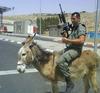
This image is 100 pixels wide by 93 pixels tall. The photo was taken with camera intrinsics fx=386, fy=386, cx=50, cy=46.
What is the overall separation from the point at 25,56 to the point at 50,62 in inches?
30.9

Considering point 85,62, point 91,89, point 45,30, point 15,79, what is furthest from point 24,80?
point 45,30

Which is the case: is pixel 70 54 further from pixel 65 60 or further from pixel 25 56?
pixel 25 56

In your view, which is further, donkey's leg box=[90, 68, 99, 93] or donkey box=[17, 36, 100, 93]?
donkey's leg box=[90, 68, 99, 93]

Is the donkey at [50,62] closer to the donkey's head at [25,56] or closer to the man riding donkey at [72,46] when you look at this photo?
the donkey's head at [25,56]

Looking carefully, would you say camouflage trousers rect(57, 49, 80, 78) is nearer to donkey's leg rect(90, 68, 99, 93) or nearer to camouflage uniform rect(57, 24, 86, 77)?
camouflage uniform rect(57, 24, 86, 77)

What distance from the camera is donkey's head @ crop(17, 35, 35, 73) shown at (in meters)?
7.54

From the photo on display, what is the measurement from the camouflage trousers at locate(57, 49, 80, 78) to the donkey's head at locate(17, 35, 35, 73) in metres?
0.62

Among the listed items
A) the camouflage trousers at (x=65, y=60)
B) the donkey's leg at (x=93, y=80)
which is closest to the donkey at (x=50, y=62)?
the donkey's leg at (x=93, y=80)

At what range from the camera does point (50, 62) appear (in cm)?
814

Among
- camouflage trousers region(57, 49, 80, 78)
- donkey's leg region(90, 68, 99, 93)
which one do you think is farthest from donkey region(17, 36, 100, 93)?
camouflage trousers region(57, 49, 80, 78)

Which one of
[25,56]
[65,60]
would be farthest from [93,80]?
[25,56]

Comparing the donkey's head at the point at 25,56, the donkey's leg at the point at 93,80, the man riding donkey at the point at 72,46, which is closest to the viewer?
the donkey's head at the point at 25,56

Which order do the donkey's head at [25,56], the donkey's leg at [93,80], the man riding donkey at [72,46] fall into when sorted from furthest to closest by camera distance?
the donkey's leg at [93,80] → the man riding donkey at [72,46] → the donkey's head at [25,56]

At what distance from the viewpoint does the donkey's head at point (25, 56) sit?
7.54m
